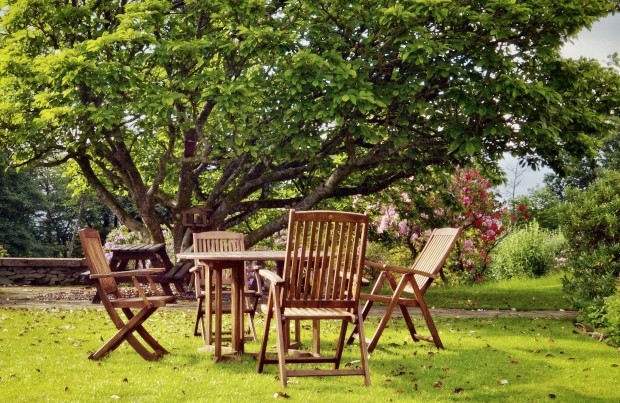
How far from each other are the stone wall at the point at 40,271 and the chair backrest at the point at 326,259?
37.2 ft

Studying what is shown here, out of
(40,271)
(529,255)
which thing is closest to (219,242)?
(40,271)

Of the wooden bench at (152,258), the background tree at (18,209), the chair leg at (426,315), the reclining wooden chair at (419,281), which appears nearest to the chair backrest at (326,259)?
the reclining wooden chair at (419,281)

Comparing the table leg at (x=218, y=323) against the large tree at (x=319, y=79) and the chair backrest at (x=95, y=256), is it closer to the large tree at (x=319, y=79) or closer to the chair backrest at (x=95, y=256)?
the chair backrest at (x=95, y=256)

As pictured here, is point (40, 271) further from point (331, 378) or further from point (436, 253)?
point (331, 378)

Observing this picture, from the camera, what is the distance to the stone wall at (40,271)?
15844 millimetres

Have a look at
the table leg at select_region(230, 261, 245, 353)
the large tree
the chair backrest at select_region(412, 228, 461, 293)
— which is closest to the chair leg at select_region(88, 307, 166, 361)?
the table leg at select_region(230, 261, 245, 353)

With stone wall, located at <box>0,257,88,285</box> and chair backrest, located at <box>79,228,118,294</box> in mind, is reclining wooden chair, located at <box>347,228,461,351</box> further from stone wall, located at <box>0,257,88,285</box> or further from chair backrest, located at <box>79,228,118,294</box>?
stone wall, located at <box>0,257,88,285</box>

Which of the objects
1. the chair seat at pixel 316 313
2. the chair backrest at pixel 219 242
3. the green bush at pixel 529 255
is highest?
the chair backrest at pixel 219 242

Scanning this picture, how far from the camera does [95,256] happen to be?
21.5 ft

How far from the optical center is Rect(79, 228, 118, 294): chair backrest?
635 cm

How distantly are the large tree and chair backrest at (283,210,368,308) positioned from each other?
4.75 m

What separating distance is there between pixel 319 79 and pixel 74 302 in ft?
18.5

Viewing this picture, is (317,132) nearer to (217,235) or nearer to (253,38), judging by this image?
(253,38)

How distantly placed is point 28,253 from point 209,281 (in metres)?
29.7
